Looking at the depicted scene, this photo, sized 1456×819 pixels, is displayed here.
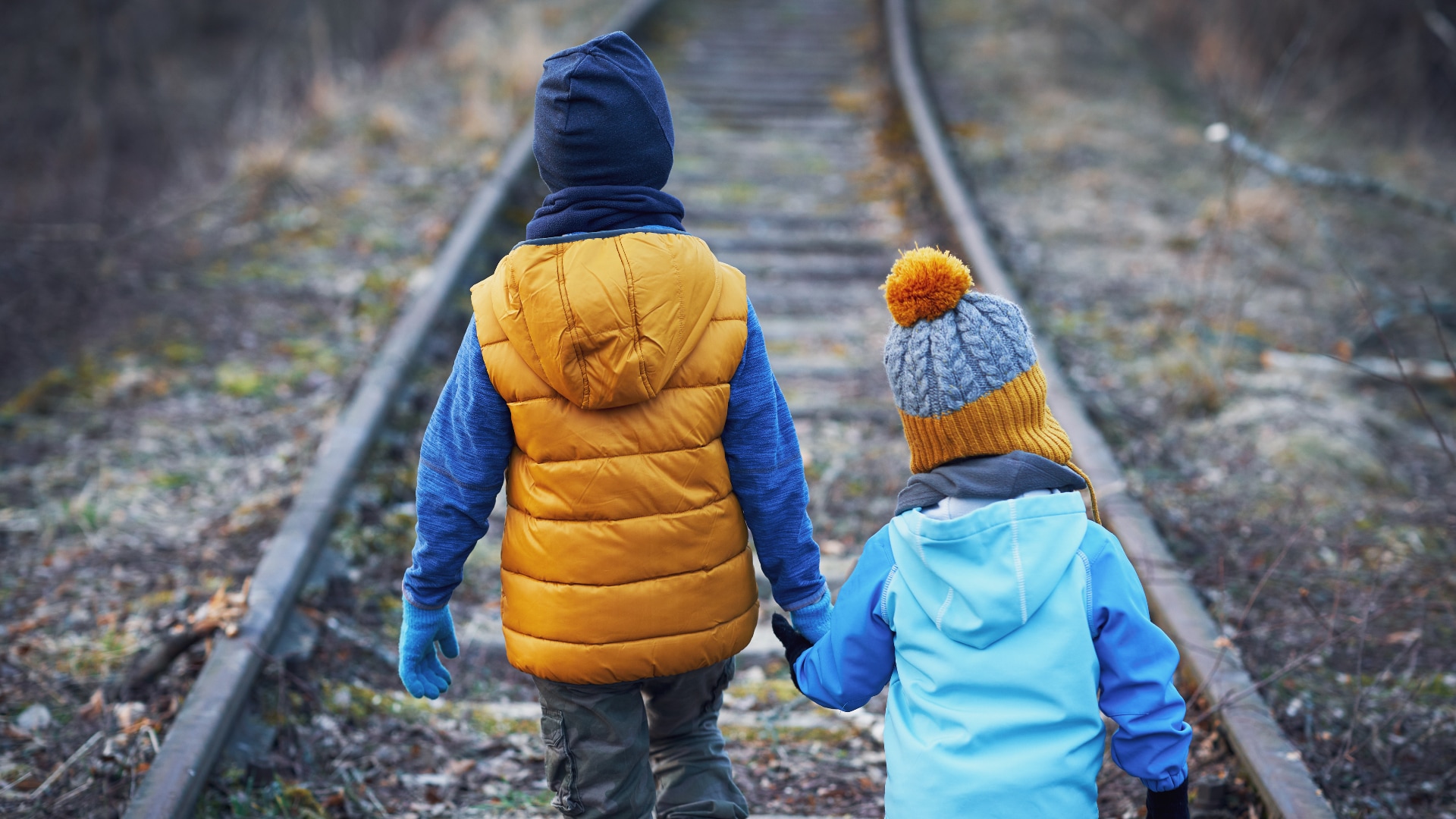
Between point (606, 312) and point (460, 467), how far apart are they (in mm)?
Answer: 456

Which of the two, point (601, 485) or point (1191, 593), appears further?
point (1191, 593)

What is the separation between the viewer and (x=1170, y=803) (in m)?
1.83

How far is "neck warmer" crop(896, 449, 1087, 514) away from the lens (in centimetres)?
178

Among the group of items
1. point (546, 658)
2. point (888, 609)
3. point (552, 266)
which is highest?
point (552, 266)

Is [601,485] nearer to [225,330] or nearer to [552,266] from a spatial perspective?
[552,266]

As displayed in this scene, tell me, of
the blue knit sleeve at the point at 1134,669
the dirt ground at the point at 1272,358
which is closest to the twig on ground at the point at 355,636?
the blue knit sleeve at the point at 1134,669

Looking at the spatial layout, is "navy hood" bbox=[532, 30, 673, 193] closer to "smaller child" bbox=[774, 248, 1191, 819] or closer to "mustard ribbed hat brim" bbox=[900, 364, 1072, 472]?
"smaller child" bbox=[774, 248, 1191, 819]

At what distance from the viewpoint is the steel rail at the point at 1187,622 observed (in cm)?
247

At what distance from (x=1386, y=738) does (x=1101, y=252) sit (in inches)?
153

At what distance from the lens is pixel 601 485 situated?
6.53 ft

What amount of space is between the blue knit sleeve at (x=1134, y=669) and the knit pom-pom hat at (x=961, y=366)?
0.21 m

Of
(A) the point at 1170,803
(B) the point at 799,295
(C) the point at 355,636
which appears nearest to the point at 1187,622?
(A) the point at 1170,803

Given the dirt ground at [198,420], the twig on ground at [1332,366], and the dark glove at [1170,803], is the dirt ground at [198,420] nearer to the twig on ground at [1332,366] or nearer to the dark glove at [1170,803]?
the dark glove at [1170,803]

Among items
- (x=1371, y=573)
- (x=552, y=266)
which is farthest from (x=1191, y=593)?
(x=552, y=266)
